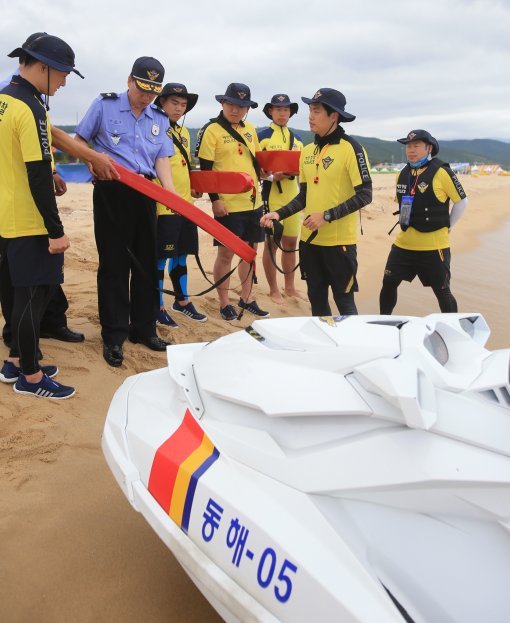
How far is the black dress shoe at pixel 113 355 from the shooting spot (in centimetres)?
396

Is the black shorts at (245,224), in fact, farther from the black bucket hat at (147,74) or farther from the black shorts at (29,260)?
the black shorts at (29,260)

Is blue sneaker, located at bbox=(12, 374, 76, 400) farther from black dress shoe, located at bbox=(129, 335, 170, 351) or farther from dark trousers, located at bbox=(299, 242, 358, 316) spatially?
dark trousers, located at bbox=(299, 242, 358, 316)

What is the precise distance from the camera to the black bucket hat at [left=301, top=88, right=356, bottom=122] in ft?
12.0

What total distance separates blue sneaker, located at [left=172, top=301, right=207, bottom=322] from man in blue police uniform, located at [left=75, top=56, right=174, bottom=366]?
86cm

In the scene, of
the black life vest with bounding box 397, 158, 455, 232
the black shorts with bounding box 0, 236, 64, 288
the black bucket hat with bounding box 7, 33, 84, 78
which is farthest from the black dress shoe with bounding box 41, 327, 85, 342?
the black life vest with bounding box 397, 158, 455, 232

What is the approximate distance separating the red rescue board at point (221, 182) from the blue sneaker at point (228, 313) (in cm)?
118

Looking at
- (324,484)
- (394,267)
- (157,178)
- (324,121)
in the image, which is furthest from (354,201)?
(324,484)

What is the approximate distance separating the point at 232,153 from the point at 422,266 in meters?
2.01

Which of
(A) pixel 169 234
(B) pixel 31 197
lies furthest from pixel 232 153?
(B) pixel 31 197

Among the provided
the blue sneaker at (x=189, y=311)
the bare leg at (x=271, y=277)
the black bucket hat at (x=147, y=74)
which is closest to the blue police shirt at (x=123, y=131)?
the black bucket hat at (x=147, y=74)

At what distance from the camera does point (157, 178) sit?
13.4 ft

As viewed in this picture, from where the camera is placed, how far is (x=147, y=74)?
3531 millimetres

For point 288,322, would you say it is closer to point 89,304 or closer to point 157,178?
point 157,178

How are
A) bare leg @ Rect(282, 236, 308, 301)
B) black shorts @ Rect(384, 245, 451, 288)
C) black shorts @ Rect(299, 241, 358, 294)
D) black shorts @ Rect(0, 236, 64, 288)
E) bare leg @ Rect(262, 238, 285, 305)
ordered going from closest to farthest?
black shorts @ Rect(0, 236, 64, 288)
black shorts @ Rect(299, 241, 358, 294)
black shorts @ Rect(384, 245, 451, 288)
bare leg @ Rect(282, 236, 308, 301)
bare leg @ Rect(262, 238, 285, 305)
